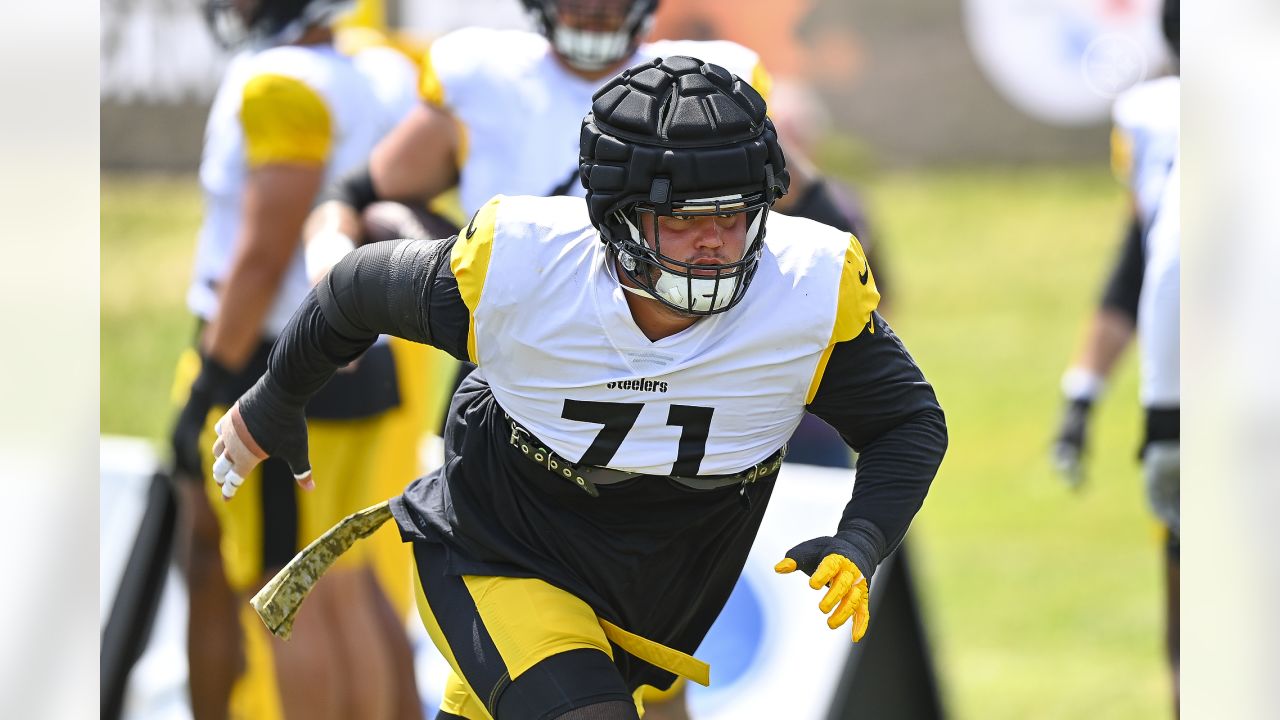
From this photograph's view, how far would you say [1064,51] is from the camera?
1211 cm

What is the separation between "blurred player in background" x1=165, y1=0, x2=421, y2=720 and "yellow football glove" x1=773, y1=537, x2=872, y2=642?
2165mm

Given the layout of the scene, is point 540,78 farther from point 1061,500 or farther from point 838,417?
point 1061,500

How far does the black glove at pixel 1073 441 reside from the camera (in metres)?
5.17

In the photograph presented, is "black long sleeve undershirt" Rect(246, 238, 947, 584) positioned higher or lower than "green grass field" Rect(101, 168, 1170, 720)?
higher

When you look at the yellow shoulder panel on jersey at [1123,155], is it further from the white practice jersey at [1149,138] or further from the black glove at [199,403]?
the black glove at [199,403]

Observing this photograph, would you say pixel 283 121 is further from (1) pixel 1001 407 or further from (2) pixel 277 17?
(1) pixel 1001 407

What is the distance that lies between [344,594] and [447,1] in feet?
19.2

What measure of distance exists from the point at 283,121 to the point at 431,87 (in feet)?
2.34

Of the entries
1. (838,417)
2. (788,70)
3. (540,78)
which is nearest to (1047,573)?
(540,78)

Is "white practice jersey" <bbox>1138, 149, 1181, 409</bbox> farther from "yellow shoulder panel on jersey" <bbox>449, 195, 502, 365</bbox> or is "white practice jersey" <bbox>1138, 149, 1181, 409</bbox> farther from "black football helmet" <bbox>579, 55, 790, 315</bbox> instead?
"yellow shoulder panel on jersey" <bbox>449, 195, 502, 365</bbox>

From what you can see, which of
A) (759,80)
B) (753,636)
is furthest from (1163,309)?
(753,636)

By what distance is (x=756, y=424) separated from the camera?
111 inches

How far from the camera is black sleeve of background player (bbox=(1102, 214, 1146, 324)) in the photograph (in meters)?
4.84

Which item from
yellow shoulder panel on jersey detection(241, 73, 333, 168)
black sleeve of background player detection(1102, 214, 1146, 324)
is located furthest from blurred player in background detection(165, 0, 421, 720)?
black sleeve of background player detection(1102, 214, 1146, 324)
